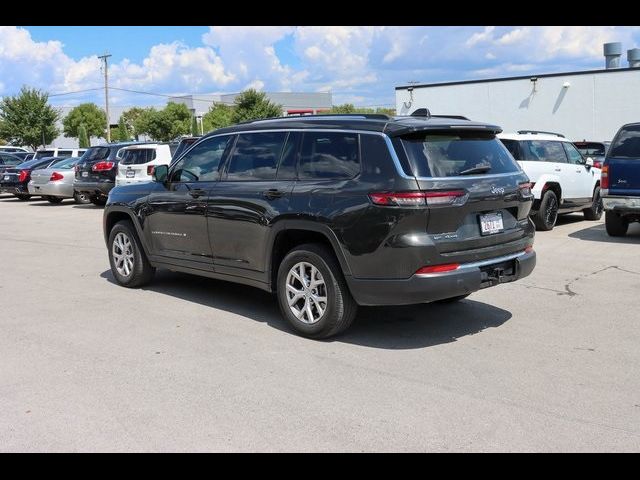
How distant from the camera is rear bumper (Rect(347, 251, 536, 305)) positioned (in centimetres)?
504

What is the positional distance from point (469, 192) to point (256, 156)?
2079 millimetres

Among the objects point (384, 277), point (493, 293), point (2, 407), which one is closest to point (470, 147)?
point (384, 277)

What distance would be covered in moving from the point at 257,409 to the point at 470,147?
2833 millimetres

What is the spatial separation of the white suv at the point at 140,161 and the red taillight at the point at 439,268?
12.8 metres

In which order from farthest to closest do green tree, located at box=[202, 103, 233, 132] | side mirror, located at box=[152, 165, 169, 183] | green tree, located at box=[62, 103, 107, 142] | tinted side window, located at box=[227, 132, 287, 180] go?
green tree, located at box=[62, 103, 107, 142]
green tree, located at box=[202, 103, 233, 132]
side mirror, located at box=[152, 165, 169, 183]
tinted side window, located at box=[227, 132, 287, 180]

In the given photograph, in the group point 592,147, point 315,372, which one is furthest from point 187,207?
point 592,147

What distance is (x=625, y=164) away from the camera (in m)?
10.2

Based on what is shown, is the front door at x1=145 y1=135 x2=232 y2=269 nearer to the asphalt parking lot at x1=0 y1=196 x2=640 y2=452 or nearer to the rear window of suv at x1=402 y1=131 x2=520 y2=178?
the asphalt parking lot at x1=0 y1=196 x2=640 y2=452

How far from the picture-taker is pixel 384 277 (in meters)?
5.12

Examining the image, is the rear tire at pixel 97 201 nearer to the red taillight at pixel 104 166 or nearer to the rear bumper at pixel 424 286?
the red taillight at pixel 104 166

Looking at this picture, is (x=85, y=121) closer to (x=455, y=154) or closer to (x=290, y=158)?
(x=290, y=158)

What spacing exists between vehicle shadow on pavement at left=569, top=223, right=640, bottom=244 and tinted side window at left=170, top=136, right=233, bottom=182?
6940 millimetres

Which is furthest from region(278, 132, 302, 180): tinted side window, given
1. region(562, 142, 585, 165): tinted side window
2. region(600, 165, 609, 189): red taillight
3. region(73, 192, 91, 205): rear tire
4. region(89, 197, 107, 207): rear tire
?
region(89, 197, 107, 207): rear tire

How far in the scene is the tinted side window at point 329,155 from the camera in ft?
17.7
